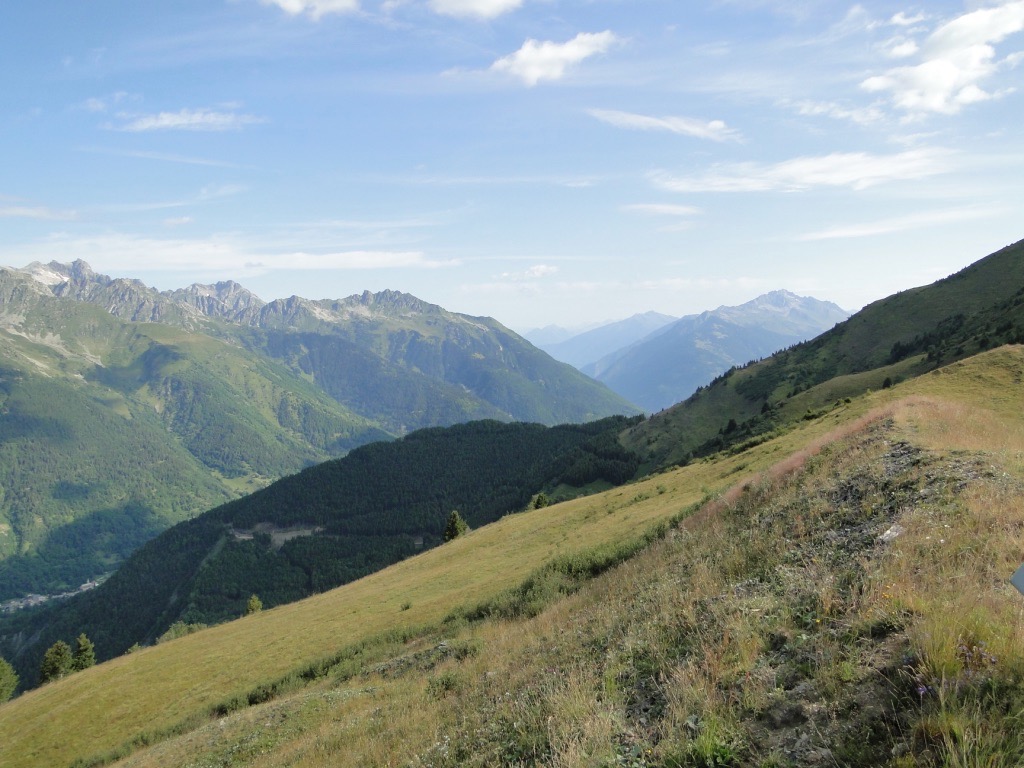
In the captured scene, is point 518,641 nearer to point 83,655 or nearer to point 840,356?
point 83,655

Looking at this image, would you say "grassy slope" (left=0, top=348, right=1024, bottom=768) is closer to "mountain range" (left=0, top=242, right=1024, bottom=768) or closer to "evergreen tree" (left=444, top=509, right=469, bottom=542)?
"mountain range" (left=0, top=242, right=1024, bottom=768)

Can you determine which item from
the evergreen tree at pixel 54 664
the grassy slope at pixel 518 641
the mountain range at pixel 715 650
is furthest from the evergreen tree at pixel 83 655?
the mountain range at pixel 715 650

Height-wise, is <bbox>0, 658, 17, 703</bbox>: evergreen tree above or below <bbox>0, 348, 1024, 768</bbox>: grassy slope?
below

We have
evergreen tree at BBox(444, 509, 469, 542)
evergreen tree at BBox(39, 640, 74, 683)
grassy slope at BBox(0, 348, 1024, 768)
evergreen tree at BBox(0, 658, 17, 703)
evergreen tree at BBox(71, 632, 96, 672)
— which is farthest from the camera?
evergreen tree at BBox(444, 509, 469, 542)

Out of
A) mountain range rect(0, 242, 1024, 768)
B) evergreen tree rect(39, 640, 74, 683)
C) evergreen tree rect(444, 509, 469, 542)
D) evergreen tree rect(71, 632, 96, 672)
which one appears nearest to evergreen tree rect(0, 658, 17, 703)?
evergreen tree rect(71, 632, 96, 672)

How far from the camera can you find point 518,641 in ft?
50.0

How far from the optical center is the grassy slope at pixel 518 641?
7.46 metres

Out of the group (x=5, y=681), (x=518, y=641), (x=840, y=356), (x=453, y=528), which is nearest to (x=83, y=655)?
A: (x=5, y=681)

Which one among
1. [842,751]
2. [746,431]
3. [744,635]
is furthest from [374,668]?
[746,431]

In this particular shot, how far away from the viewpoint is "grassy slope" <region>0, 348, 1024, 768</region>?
7457mm

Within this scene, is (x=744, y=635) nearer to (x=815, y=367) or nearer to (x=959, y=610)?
(x=959, y=610)

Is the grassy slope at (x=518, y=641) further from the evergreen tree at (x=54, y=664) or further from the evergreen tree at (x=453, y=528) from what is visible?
the evergreen tree at (x=453, y=528)

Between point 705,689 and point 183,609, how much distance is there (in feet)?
634

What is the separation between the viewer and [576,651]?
1138cm
